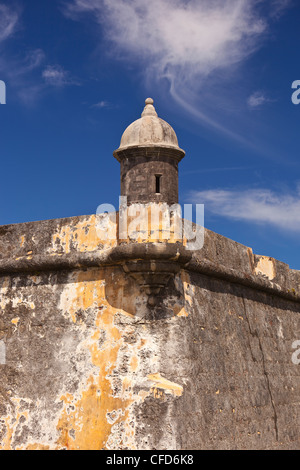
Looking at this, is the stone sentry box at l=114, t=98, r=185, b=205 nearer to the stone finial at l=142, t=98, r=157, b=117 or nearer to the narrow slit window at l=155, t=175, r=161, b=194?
the narrow slit window at l=155, t=175, r=161, b=194

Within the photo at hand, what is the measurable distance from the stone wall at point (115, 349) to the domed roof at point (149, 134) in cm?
96

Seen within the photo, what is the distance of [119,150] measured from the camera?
21.9 feet

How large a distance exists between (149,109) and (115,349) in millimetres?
2826

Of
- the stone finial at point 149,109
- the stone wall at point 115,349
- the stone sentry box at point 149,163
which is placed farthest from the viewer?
the stone finial at point 149,109

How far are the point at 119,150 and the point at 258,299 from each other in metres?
3.39

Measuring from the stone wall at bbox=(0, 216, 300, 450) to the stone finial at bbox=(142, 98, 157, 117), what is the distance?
4.58ft

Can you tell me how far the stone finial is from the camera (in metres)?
6.98

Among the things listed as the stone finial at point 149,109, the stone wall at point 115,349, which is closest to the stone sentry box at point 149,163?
the stone finial at point 149,109

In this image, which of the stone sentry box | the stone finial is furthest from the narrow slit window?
the stone finial

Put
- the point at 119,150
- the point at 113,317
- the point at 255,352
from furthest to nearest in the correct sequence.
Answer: the point at 255,352, the point at 119,150, the point at 113,317

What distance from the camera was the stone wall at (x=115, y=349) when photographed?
19.6 ft

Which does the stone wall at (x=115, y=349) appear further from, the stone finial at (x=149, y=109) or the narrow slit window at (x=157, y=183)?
the stone finial at (x=149, y=109)
